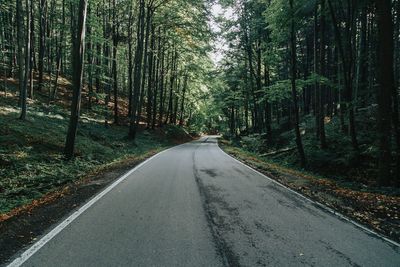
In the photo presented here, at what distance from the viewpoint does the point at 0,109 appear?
58.5 ft

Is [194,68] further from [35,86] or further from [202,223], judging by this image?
[202,223]

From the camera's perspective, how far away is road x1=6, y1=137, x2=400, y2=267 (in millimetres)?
4336

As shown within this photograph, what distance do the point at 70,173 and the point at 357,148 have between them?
13.7m

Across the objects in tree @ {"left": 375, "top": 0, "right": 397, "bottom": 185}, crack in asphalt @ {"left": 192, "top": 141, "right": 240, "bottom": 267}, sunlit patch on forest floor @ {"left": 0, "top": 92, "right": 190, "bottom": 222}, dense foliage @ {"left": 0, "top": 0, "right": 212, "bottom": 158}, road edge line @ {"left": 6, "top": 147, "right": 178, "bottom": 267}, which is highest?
dense foliage @ {"left": 0, "top": 0, "right": 212, "bottom": 158}

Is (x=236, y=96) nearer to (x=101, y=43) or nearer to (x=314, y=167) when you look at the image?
(x=101, y=43)

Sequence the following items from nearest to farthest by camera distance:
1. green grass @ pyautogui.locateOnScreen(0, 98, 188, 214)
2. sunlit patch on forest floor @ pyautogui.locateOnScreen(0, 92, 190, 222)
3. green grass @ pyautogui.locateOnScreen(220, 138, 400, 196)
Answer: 1. sunlit patch on forest floor @ pyautogui.locateOnScreen(0, 92, 190, 222)
2. green grass @ pyautogui.locateOnScreen(0, 98, 188, 214)
3. green grass @ pyautogui.locateOnScreen(220, 138, 400, 196)

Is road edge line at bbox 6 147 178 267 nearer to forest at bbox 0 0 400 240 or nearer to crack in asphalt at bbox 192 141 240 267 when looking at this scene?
forest at bbox 0 0 400 240

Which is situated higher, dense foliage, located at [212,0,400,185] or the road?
dense foliage, located at [212,0,400,185]

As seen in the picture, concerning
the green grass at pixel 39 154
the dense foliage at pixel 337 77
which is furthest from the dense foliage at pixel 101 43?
the dense foliage at pixel 337 77

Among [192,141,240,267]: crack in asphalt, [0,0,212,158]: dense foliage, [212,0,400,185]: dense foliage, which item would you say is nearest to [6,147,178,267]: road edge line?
[192,141,240,267]: crack in asphalt

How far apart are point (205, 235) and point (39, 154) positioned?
9931 millimetres

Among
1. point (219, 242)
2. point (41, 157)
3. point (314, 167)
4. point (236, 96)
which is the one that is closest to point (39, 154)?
point (41, 157)

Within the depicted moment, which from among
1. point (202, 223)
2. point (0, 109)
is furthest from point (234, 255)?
point (0, 109)

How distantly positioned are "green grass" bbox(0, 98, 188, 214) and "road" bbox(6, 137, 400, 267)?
2.91 m
